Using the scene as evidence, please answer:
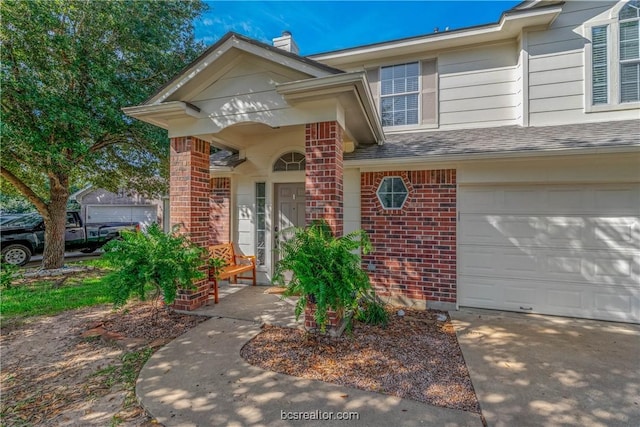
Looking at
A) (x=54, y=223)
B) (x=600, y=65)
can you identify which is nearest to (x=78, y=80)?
(x=54, y=223)

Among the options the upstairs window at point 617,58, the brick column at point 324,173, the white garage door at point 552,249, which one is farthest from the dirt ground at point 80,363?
the upstairs window at point 617,58

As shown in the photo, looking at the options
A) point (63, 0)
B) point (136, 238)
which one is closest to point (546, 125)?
point (136, 238)

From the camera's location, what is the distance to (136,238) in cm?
425

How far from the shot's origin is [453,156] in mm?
4730

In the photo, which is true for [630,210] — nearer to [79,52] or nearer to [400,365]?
[400,365]

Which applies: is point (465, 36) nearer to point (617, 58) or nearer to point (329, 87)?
point (617, 58)

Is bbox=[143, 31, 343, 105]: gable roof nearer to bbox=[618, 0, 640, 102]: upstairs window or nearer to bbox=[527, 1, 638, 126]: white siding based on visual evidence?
bbox=[527, 1, 638, 126]: white siding

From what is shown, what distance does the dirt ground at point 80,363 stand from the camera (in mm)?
2535

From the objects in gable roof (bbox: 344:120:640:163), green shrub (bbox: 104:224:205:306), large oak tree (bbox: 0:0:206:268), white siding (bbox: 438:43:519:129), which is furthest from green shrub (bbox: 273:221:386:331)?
large oak tree (bbox: 0:0:206:268)

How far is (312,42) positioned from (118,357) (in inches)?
318

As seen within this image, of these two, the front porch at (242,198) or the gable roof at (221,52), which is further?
the front porch at (242,198)

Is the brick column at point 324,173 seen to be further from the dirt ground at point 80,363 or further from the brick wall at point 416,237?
the dirt ground at point 80,363

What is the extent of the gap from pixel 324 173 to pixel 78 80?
688 centimetres

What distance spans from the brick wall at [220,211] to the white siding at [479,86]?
16.2ft
